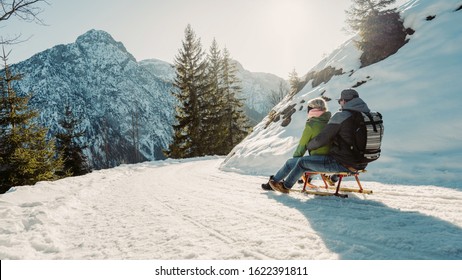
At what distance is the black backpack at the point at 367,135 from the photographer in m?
4.57

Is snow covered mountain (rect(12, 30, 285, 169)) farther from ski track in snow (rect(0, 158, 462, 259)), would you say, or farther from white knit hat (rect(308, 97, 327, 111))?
white knit hat (rect(308, 97, 327, 111))

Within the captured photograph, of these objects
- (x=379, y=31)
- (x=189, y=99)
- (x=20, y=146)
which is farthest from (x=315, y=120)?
(x=189, y=99)

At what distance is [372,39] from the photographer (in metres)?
15.6

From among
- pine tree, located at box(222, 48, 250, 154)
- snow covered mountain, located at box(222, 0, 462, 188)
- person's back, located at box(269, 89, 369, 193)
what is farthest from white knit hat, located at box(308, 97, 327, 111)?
pine tree, located at box(222, 48, 250, 154)

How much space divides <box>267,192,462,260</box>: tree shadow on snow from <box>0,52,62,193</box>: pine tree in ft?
54.4

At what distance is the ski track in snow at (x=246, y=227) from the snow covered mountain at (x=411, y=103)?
2074 mm

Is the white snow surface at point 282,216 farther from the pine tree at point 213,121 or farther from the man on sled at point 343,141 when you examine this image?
the pine tree at point 213,121

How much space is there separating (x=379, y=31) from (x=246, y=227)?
15772 mm

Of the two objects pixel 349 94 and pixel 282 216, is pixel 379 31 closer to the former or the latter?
pixel 349 94

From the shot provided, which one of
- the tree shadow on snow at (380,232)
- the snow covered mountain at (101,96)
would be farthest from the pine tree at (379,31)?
the snow covered mountain at (101,96)

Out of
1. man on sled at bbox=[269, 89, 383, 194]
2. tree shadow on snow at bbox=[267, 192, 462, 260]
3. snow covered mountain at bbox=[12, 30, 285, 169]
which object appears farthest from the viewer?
snow covered mountain at bbox=[12, 30, 285, 169]

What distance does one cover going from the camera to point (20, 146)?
17.0 meters

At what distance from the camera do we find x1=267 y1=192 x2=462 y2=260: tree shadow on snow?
2705mm

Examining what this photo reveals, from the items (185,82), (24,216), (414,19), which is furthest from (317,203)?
(185,82)
